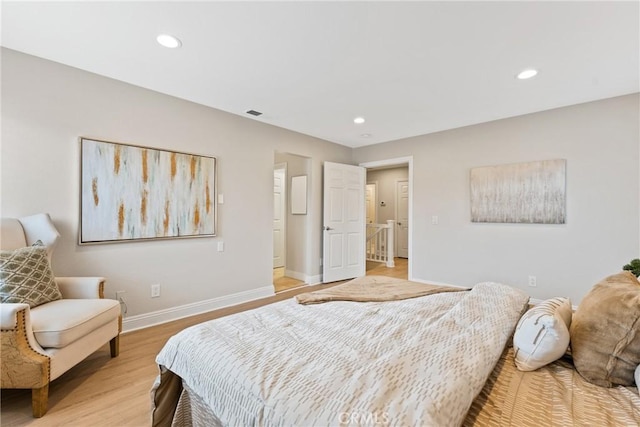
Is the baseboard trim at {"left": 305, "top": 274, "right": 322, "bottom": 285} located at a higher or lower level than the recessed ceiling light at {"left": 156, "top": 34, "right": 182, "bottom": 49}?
lower

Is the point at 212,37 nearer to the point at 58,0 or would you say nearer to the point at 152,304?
the point at 58,0

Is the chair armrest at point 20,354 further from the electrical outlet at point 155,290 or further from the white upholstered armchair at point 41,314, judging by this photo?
the electrical outlet at point 155,290

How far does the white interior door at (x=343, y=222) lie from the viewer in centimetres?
464

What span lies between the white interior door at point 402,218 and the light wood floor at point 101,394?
6074mm

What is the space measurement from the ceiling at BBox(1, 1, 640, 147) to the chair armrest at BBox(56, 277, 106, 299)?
176 cm

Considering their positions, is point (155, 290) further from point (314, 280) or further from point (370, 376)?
point (370, 376)

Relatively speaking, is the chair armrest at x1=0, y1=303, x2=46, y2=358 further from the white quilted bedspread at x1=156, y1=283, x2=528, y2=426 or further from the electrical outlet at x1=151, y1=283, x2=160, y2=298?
the electrical outlet at x1=151, y1=283, x2=160, y2=298

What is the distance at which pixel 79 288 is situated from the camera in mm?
2172

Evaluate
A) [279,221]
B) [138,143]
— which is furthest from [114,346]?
[279,221]

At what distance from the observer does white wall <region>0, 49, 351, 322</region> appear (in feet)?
7.41

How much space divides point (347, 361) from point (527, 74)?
2852 millimetres

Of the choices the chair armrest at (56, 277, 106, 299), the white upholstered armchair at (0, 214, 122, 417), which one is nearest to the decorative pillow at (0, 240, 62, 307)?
the white upholstered armchair at (0, 214, 122, 417)

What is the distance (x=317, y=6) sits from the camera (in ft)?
5.56

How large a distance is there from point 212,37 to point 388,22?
1.20 metres
